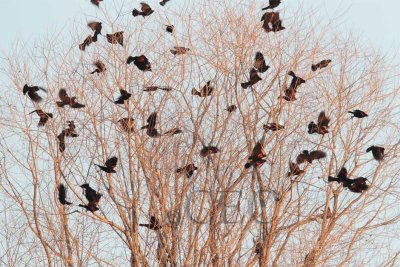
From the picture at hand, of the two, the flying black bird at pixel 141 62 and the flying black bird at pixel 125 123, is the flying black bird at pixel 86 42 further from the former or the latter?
the flying black bird at pixel 125 123

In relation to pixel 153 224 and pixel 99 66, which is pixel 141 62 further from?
pixel 153 224

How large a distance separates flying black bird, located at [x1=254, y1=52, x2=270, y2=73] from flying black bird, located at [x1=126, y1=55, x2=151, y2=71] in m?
0.86

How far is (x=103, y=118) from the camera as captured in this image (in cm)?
586

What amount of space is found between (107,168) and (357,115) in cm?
200

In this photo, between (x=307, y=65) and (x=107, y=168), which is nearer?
(x=107, y=168)

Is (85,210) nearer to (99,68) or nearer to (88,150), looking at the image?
(88,150)

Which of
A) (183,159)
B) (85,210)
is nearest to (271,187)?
(183,159)

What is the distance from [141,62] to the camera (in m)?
5.82

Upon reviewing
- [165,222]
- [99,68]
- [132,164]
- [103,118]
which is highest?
[99,68]

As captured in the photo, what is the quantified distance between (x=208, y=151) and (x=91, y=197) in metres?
0.96

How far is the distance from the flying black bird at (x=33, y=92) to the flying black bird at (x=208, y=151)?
1.42 meters

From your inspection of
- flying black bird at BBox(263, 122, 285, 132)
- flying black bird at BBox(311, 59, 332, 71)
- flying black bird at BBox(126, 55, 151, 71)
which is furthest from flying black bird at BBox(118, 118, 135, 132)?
flying black bird at BBox(311, 59, 332, 71)

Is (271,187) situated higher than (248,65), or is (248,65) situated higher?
(248,65)

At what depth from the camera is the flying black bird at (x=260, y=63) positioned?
5891 mm
